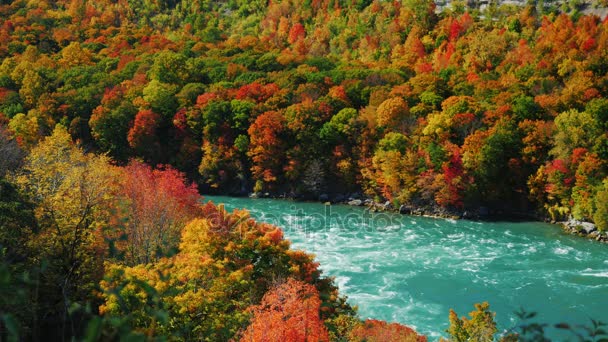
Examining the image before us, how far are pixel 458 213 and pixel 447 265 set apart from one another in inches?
530

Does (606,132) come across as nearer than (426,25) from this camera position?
Yes

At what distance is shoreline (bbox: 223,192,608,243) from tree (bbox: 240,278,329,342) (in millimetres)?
29865

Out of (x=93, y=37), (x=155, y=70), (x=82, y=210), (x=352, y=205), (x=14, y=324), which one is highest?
(x=93, y=37)

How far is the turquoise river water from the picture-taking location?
97.8 feet

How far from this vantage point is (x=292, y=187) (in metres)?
58.3

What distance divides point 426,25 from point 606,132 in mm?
43293

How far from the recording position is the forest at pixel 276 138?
20453 mm

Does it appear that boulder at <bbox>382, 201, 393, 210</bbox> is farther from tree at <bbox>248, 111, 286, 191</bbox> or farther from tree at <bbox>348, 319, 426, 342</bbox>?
tree at <bbox>348, 319, 426, 342</bbox>

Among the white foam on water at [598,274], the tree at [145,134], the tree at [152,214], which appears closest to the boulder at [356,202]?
the tree at [152,214]

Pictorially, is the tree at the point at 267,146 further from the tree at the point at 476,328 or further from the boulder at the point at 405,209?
the tree at the point at 476,328

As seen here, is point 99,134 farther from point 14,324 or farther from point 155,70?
point 14,324

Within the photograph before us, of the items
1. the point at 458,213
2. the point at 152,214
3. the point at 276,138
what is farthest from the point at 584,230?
the point at 152,214

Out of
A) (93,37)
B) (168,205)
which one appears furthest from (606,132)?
(93,37)

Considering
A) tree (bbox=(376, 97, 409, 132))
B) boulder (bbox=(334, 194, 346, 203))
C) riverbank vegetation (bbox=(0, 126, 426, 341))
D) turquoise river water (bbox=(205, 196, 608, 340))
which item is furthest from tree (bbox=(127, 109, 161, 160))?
riverbank vegetation (bbox=(0, 126, 426, 341))
